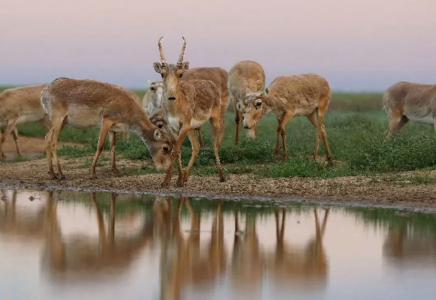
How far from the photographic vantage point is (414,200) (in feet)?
50.0

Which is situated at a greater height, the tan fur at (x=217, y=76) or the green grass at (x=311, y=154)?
the tan fur at (x=217, y=76)

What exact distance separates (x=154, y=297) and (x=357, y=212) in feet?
19.2

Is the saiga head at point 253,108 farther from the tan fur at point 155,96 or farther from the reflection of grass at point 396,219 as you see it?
the reflection of grass at point 396,219

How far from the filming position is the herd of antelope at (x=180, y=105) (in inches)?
666

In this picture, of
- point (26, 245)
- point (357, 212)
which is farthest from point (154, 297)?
point (357, 212)

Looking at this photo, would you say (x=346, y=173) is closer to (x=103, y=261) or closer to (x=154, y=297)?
(x=103, y=261)

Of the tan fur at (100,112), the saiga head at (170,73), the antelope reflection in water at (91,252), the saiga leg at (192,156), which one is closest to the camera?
the antelope reflection in water at (91,252)

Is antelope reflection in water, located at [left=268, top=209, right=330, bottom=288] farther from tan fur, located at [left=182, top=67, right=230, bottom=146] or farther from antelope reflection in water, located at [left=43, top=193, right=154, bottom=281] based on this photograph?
tan fur, located at [left=182, top=67, right=230, bottom=146]

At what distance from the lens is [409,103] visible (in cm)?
2417

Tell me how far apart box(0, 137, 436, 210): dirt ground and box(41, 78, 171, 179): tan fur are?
603mm

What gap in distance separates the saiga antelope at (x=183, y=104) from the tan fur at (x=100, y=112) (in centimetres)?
108

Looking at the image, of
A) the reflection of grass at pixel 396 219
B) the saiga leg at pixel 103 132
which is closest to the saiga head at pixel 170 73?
the saiga leg at pixel 103 132

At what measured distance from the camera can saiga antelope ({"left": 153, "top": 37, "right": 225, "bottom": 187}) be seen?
53.8 ft

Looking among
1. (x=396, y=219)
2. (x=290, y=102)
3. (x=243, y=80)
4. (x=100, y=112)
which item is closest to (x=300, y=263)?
(x=396, y=219)
